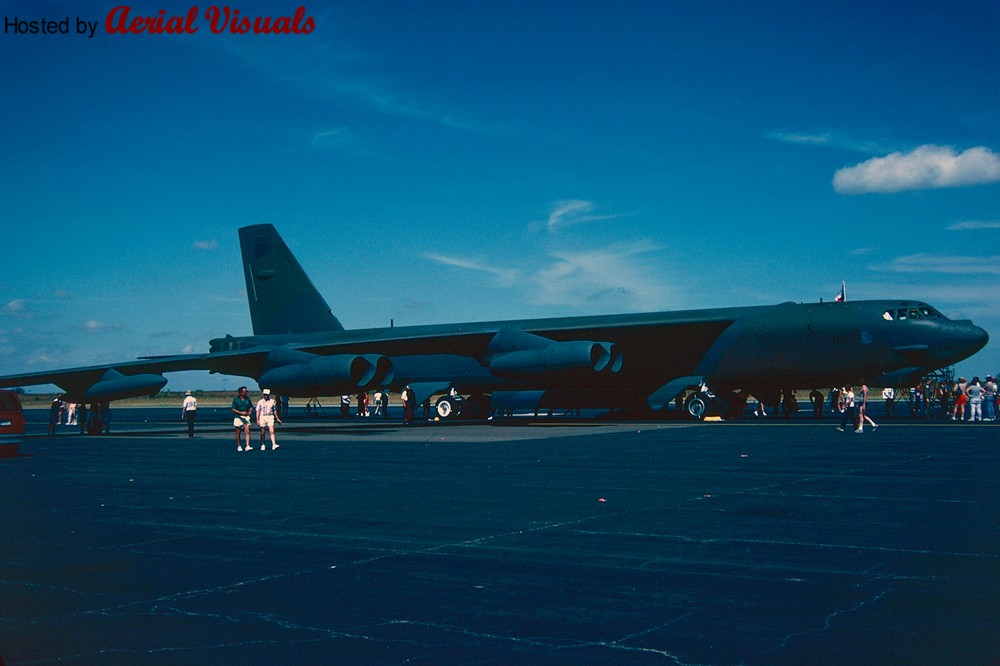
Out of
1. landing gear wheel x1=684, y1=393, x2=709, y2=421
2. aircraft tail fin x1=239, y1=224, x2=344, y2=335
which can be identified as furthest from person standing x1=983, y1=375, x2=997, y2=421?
aircraft tail fin x1=239, y1=224, x2=344, y2=335

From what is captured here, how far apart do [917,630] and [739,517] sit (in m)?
4.41

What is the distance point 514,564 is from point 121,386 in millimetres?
23432

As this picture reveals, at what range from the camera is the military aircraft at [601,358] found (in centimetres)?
2666

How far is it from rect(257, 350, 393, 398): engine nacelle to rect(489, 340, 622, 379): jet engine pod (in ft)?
13.2

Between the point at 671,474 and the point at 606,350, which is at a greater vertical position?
the point at 606,350

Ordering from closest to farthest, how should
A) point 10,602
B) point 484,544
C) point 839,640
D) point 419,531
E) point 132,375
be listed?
point 839,640 → point 10,602 → point 484,544 → point 419,531 → point 132,375

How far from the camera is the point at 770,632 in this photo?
5.21 meters

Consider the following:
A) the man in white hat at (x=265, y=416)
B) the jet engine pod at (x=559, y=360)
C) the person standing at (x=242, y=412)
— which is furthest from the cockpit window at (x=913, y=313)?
the person standing at (x=242, y=412)

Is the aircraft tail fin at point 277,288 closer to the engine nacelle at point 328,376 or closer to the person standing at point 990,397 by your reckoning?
the engine nacelle at point 328,376

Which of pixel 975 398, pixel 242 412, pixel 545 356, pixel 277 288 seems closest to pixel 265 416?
pixel 242 412

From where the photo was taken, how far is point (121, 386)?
27516 mm

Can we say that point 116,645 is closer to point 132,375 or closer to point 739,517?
point 739,517

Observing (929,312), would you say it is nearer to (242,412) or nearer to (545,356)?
(545,356)

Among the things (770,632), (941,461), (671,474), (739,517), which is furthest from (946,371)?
(770,632)
